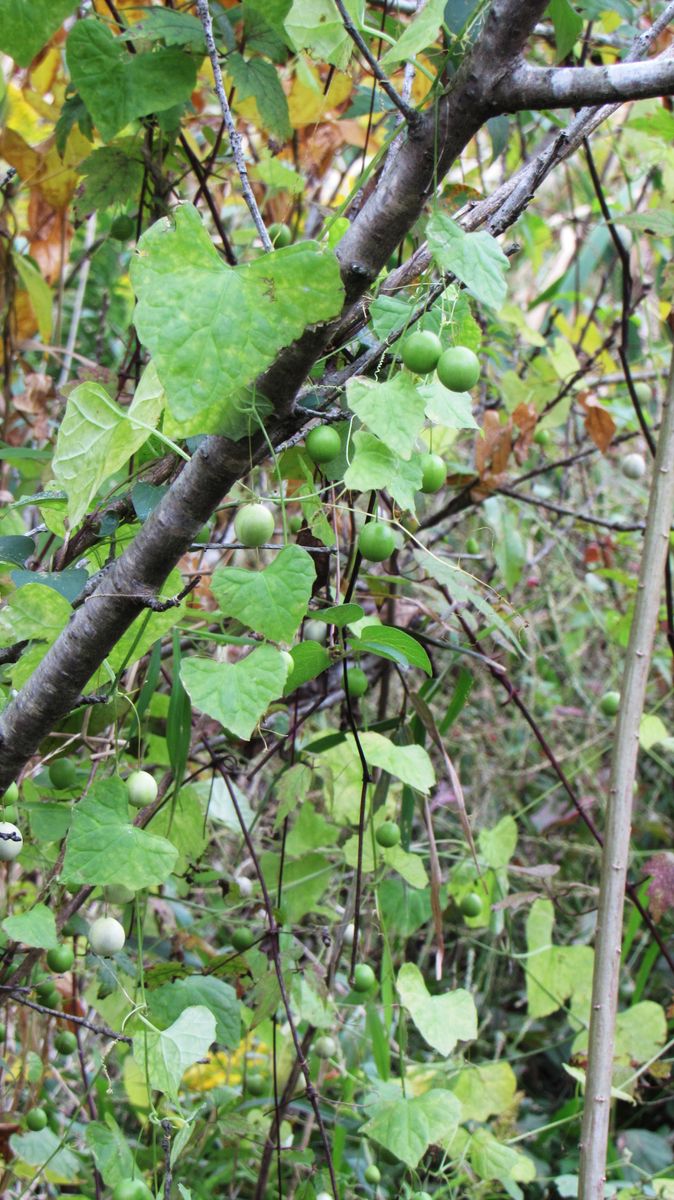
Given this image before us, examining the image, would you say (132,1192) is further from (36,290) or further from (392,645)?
(36,290)

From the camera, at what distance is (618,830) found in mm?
941

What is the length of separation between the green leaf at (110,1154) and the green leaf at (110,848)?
237 mm

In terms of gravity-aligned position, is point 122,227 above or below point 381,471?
A: above

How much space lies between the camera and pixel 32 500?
711mm

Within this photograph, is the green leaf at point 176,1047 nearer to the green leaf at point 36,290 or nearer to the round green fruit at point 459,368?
the round green fruit at point 459,368

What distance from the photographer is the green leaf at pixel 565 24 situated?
82cm

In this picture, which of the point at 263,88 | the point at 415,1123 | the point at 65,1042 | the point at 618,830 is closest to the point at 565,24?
the point at 263,88

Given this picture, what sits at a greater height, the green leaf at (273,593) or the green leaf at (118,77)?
the green leaf at (118,77)

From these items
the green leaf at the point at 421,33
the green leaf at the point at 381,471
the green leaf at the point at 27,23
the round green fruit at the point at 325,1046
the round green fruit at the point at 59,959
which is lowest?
the round green fruit at the point at 325,1046

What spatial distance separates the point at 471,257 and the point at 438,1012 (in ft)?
2.36

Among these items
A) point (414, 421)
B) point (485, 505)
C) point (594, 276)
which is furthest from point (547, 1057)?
point (594, 276)

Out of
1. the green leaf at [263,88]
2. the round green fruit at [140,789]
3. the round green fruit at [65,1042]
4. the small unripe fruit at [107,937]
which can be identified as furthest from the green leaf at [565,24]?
the round green fruit at [65,1042]

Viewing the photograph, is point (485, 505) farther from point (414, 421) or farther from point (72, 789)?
point (414, 421)

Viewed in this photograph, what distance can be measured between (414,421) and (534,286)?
87.2 inches
